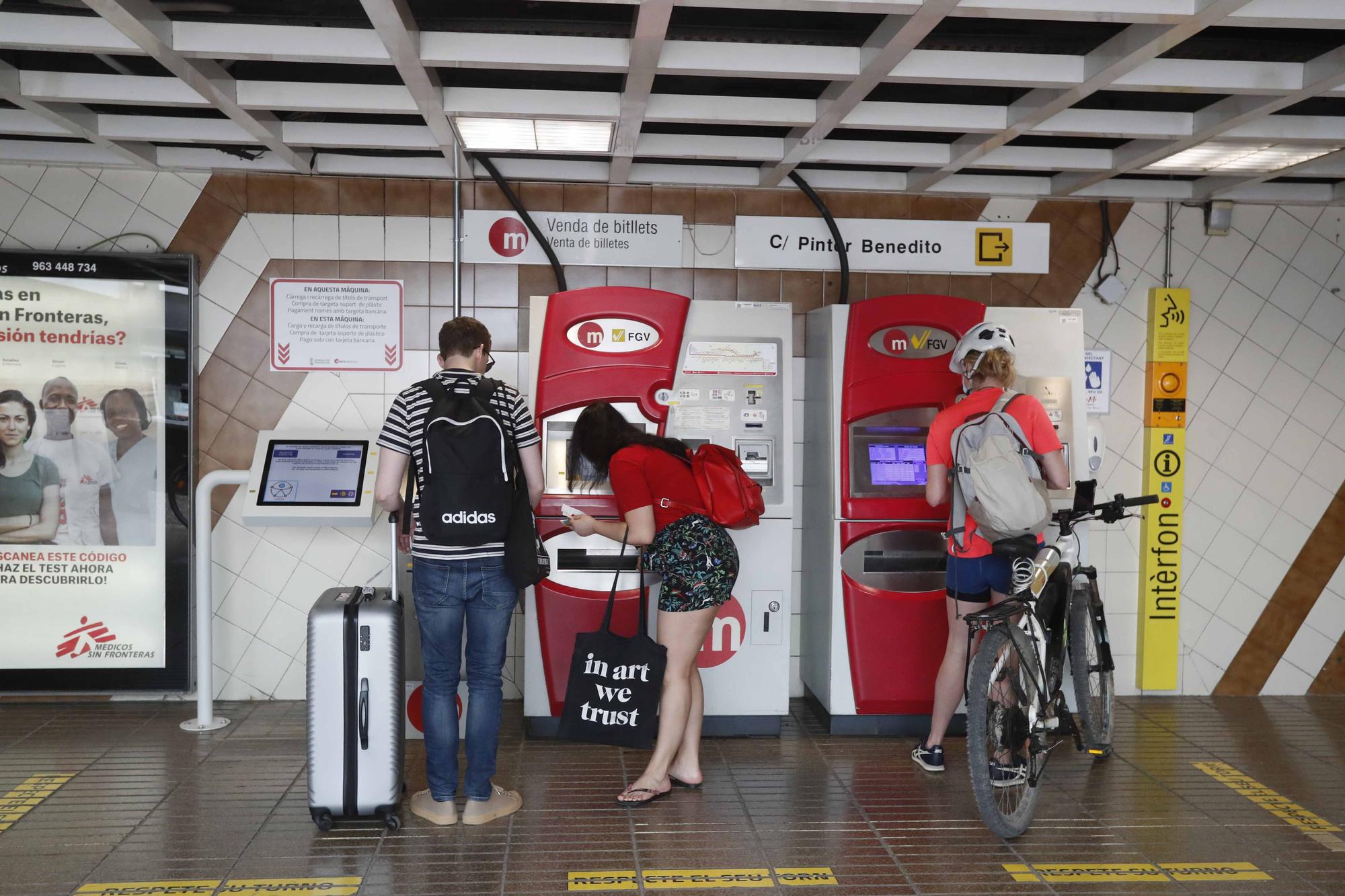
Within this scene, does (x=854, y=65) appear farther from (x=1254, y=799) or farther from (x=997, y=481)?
(x=1254, y=799)

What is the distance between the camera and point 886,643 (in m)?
4.37

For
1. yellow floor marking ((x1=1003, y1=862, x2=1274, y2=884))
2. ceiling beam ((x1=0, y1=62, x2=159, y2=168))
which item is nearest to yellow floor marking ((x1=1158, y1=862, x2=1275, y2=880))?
→ yellow floor marking ((x1=1003, y1=862, x2=1274, y2=884))

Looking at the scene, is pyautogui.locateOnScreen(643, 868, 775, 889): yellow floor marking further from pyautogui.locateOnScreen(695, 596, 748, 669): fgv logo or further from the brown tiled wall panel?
the brown tiled wall panel

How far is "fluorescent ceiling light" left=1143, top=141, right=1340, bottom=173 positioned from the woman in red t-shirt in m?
2.68

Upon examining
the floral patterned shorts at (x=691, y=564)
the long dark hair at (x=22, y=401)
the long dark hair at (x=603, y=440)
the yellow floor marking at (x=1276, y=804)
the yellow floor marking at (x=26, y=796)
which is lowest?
the yellow floor marking at (x=1276, y=804)

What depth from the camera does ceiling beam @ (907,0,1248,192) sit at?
2979 mm

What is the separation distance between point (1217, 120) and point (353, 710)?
382 cm

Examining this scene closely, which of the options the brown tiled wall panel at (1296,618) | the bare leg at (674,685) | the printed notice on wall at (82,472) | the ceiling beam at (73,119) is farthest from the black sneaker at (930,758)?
the ceiling beam at (73,119)

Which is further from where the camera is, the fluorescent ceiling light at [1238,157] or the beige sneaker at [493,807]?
the fluorescent ceiling light at [1238,157]

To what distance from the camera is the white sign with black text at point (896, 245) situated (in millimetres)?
5020

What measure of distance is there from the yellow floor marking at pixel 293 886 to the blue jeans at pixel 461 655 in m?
0.49

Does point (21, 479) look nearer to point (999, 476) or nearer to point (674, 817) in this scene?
point (674, 817)

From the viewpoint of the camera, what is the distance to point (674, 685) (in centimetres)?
354

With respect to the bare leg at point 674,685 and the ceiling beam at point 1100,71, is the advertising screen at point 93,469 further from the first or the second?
the ceiling beam at point 1100,71
